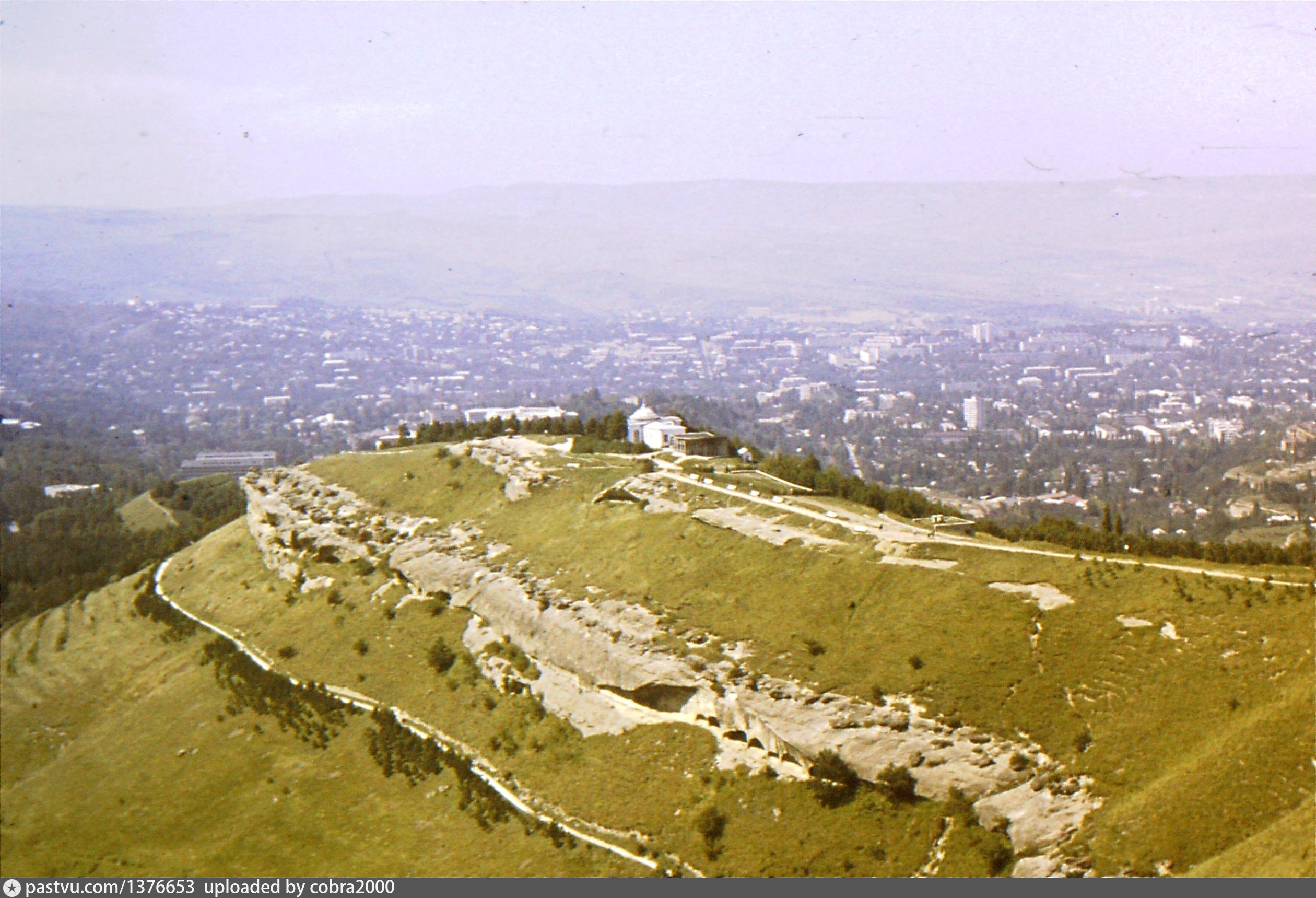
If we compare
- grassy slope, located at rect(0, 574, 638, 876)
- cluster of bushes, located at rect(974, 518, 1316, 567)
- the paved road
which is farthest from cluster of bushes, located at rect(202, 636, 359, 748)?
cluster of bushes, located at rect(974, 518, 1316, 567)

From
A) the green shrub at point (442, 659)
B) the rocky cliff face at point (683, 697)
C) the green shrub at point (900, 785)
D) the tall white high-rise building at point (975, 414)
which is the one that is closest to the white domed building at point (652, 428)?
the rocky cliff face at point (683, 697)

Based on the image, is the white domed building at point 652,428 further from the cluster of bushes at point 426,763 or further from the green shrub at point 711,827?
the green shrub at point 711,827

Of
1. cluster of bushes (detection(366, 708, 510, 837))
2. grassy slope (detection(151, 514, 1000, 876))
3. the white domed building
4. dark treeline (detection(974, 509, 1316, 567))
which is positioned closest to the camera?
grassy slope (detection(151, 514, 1000, 876))

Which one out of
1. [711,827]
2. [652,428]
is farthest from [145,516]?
[711,827]

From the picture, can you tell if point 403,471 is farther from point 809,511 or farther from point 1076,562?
point 1076,562

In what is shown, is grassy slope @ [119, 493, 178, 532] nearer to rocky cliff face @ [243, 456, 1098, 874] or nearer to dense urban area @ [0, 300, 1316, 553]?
dense urban area @ [0, 300, 1316, 553]

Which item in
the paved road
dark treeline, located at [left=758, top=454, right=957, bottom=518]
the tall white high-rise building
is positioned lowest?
the tall white high-rise building
